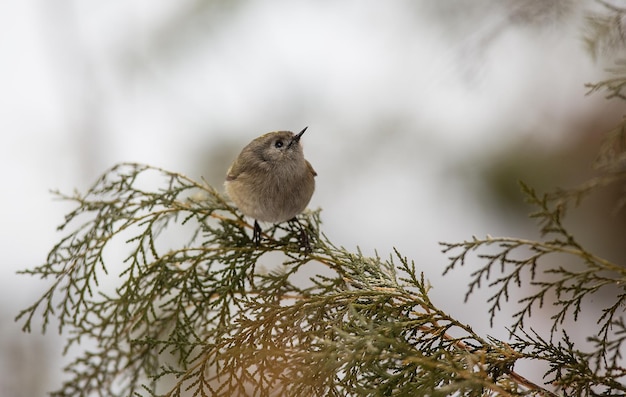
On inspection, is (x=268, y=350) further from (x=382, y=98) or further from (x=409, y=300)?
(x=382, y=98)

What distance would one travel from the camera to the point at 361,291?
1054 millimetres

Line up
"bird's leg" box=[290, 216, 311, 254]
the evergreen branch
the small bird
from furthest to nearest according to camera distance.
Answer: the small bird
"bird's leg" box=[290, 216, 311, 254]
the evergreen branch

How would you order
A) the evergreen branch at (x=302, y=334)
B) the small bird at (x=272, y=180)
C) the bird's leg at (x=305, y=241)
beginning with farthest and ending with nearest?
the small bird at (x=272, y=180)
the bird's leg at (x=305, y=241)
the evergreen branch at (x=302, y=334)

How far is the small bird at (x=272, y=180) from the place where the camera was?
1.60 m

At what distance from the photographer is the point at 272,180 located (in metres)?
1.68

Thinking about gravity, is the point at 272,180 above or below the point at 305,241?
above

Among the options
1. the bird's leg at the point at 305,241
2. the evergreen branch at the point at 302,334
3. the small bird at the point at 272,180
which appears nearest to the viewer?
the evergreen branch at the point at 302,334

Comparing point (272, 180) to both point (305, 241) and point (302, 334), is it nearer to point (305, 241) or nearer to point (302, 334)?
point (305, 241)

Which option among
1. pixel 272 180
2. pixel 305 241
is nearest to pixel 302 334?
pixel 305 241

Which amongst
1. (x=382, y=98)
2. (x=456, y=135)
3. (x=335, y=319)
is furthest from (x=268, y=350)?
(x=382, y=98)

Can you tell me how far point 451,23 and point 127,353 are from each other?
1.84 meters

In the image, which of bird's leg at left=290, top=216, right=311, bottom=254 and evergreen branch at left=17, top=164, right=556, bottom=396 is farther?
bird's leg at left=290, top=216, right=311, bottom=254

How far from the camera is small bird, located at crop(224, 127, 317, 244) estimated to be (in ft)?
5.25

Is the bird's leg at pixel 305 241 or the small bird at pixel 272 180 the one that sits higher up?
the small bird at pixel 272 180
